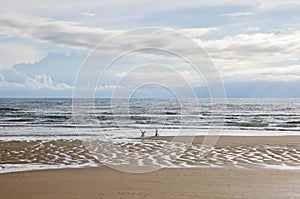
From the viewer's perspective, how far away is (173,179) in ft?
32.6

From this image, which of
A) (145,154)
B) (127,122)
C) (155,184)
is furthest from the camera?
(127,122)

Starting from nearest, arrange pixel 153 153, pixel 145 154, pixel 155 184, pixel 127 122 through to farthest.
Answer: pixel 155 184 → pixel 145 154 → pixel 153 153 → pixel 127 122

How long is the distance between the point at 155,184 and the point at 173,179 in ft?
2.11

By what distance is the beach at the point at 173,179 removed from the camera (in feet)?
28.2

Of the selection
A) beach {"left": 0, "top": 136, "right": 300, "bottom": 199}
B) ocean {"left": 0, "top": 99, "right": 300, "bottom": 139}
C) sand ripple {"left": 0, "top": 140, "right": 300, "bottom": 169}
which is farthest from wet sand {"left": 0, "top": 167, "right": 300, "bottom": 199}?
ocean {"left": 0, "top": 99, "right": 300, "bottom": 139}

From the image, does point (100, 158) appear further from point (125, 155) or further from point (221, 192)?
point (221, 192)

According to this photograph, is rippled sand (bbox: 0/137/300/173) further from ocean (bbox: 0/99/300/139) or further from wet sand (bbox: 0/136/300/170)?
ocean (bbox: 0/99/300/139)

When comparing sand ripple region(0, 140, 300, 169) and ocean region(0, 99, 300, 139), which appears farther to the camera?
ocean region(0, 99, 300, 139)

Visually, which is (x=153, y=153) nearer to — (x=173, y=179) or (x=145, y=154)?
(x=145, y=154)

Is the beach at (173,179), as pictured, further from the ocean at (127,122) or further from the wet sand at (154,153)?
the ocean at (127,122)

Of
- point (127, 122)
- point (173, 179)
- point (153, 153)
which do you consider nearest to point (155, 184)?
point (173, 179)

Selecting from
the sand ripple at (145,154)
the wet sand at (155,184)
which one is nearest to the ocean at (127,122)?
the sand ripple at (145,154)

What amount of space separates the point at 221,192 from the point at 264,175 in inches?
88.5

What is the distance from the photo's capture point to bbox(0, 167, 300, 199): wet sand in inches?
335
